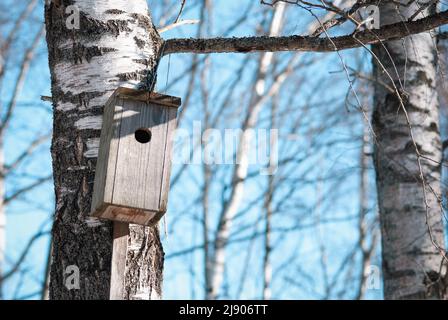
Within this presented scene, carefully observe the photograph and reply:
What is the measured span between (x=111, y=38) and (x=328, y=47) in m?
0.83

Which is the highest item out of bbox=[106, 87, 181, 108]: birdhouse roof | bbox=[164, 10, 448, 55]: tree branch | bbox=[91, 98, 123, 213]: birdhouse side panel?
bbox=[164, 10, 448, 55]: tree branch

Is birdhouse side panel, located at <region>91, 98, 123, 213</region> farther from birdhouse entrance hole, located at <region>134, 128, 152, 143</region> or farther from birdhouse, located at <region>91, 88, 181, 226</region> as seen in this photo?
birdhouse entrance hole, located at <region>134, 128, 152, 143</region>

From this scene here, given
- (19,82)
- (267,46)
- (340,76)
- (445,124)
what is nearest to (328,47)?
(267,46)

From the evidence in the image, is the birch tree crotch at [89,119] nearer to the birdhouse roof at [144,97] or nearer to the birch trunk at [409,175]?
the birdhouse roof at [144,97]

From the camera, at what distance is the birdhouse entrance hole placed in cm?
290

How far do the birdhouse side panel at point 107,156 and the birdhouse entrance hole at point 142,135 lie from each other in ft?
0.38

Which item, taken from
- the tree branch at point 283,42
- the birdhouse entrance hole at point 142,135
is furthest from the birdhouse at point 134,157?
the tree branch at point 283,42

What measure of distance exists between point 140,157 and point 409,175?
209 cm

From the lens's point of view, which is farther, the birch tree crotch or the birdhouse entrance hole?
the birdhouse entrance hole

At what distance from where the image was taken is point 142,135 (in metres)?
2.92

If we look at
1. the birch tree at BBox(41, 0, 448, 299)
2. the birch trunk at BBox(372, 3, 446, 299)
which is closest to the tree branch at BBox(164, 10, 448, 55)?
the birch tree at BBox(41, 0, 448, 299)

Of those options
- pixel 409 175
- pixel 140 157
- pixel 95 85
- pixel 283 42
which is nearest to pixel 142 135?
pixel 140 157

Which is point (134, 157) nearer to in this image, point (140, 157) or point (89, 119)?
point (140, 157)

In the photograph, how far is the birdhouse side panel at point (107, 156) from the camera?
8.89ft
